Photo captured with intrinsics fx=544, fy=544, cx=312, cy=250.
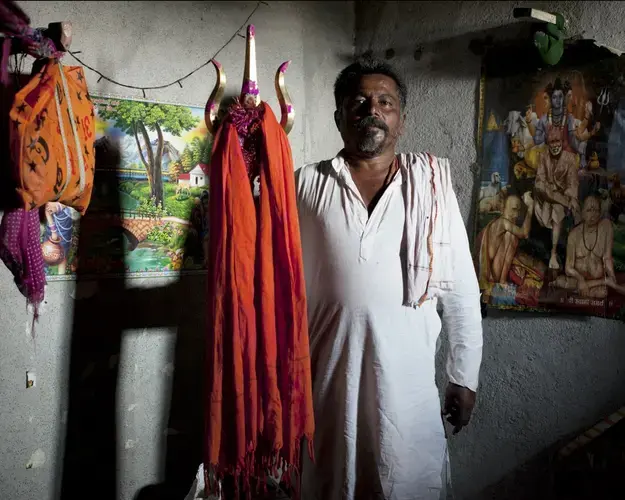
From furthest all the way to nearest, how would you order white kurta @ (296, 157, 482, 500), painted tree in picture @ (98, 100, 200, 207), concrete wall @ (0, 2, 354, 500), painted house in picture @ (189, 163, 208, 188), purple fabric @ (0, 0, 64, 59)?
painted house in picture @ (189, 163, 208, 188), painted tree in picture @ (98, 100, 200, 207), concrete wall @ (0, 2, 354, 500), white kurta @ (296, 157, 482, 500), purple fabric @ (0, 0, 64, 59)

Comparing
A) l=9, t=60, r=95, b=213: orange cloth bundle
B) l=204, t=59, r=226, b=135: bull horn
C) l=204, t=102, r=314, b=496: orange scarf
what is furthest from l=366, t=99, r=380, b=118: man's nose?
l=9, t=60, r=95, b=213: orange cloth bundle

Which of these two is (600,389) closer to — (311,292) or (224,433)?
(311,292)

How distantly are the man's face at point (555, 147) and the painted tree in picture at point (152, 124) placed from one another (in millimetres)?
1265

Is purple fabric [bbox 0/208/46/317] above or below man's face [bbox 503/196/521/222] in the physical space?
below

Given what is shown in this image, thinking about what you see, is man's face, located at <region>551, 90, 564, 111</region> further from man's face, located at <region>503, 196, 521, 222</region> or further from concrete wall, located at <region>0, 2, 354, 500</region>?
concrete wall, located at <region>0, 2, 354, 500</region>

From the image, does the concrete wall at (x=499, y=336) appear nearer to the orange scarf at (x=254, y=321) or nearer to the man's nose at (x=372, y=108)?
the man's nose at (x=372, y=108)

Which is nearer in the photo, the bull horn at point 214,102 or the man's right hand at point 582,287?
the bull horn at point 214,102

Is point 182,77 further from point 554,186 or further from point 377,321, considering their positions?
point 554,186

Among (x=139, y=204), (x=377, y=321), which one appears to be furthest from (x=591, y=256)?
(x=139, y=204)

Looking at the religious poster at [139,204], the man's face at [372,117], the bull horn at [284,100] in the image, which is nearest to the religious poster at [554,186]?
the man's face at [372,117]

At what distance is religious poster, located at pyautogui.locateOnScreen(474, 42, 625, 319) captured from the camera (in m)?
1.71

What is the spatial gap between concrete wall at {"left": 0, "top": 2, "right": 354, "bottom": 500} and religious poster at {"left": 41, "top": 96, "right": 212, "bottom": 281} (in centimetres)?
6

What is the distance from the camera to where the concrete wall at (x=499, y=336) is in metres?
1.78

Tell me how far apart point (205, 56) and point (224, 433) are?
4.50 ft
